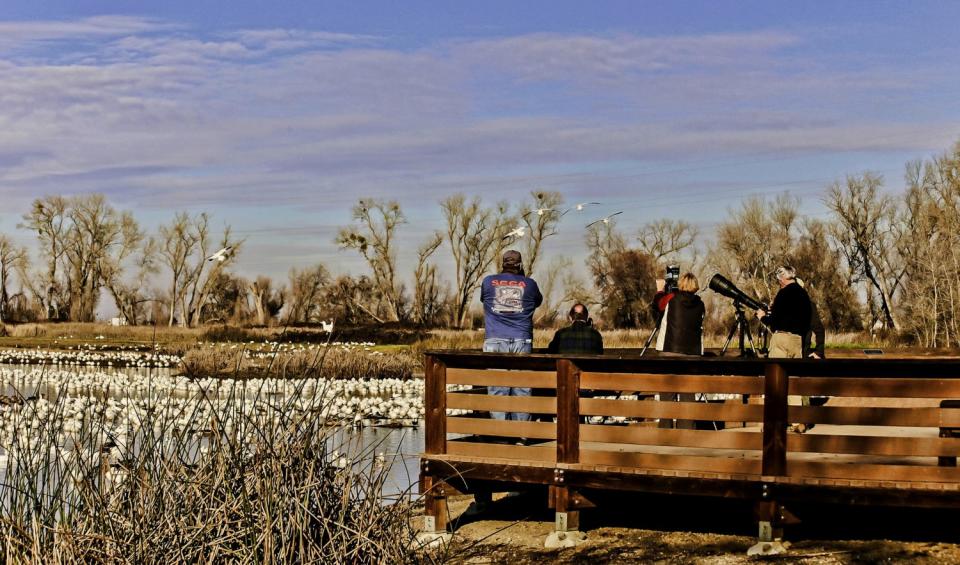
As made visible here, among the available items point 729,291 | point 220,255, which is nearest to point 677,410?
point 729,291

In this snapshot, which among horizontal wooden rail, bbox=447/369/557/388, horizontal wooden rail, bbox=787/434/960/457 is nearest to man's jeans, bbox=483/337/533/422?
horizontal wooden rail, bbox=447/369/557/388

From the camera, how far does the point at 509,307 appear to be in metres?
11.3

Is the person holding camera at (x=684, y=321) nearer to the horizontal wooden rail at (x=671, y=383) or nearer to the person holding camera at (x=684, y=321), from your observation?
the person holding camera at (x=684, y=321)

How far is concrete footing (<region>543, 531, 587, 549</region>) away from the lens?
966 cm

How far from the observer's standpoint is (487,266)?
76.7 metres

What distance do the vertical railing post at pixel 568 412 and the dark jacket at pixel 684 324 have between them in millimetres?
1711

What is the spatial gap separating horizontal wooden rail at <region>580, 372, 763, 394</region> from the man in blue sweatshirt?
4.91ft

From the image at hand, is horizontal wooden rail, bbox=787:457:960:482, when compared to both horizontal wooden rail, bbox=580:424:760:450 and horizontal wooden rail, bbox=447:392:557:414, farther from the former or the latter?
horizontal wooden rail, bbox=447:392:557:414

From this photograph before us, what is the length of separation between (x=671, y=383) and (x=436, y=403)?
199 cm

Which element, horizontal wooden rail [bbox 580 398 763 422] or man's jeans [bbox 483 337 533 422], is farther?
man's jeans [bbox 483 337 533 422]

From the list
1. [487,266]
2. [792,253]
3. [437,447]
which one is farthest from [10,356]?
[792,253]

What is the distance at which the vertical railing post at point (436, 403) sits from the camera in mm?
10242

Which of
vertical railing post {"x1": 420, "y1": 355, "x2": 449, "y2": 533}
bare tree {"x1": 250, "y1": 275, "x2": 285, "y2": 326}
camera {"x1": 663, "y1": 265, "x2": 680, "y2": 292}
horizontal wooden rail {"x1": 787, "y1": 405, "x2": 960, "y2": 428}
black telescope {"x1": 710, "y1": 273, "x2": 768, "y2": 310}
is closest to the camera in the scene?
horizontal wooden rail {"x1": 787, "y1": 405, "x2": 960, "y2": 428}

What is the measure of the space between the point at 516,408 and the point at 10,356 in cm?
3327
